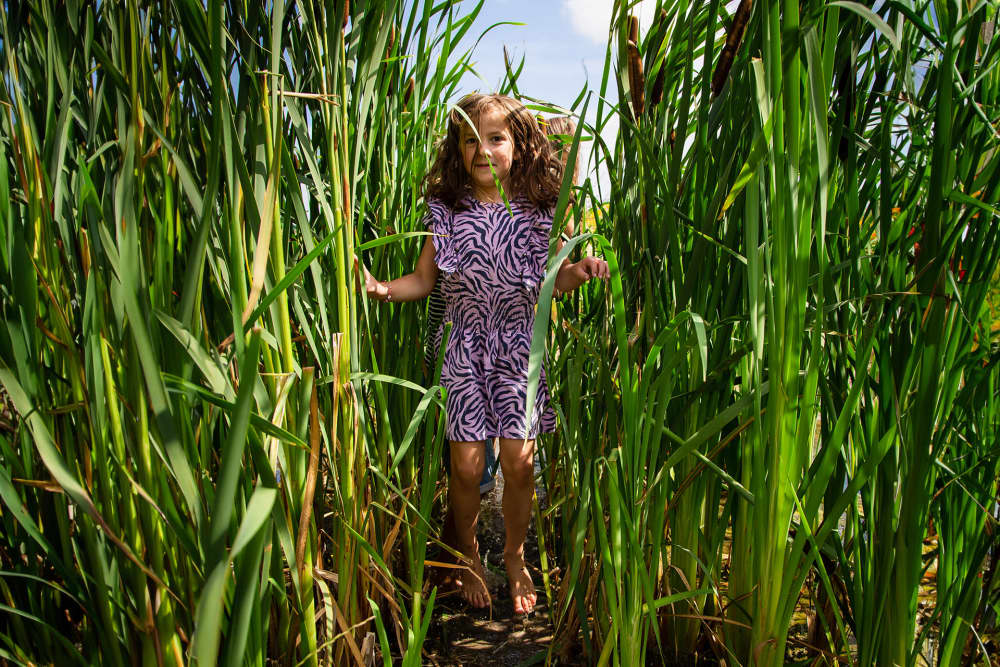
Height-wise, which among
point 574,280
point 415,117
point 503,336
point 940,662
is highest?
point 415,117

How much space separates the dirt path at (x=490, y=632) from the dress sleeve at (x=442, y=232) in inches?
25.0

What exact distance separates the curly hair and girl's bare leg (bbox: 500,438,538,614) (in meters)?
0.55

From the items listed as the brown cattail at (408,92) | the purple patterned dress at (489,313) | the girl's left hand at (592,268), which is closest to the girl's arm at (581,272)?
the girl's left hand at (592,268)

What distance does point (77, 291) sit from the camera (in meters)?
0.66

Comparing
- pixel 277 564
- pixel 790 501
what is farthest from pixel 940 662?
pixel 277 564

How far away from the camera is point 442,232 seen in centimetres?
147

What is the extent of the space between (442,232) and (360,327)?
0.55m

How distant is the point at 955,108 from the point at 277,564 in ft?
2.72

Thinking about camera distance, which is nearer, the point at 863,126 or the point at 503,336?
the point at 863,126

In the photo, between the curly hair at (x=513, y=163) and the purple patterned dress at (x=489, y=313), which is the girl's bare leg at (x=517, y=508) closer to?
the purple patterned dress at (x=489, y=313)

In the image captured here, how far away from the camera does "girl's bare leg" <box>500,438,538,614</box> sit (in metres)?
1.34

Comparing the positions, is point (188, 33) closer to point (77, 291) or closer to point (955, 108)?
point (77, 291)

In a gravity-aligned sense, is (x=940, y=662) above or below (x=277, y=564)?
below

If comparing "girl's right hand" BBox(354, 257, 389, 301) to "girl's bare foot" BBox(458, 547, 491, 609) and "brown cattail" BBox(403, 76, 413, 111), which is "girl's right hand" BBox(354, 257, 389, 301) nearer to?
"brown cattail" BBox(403, 76, 413, 111)
